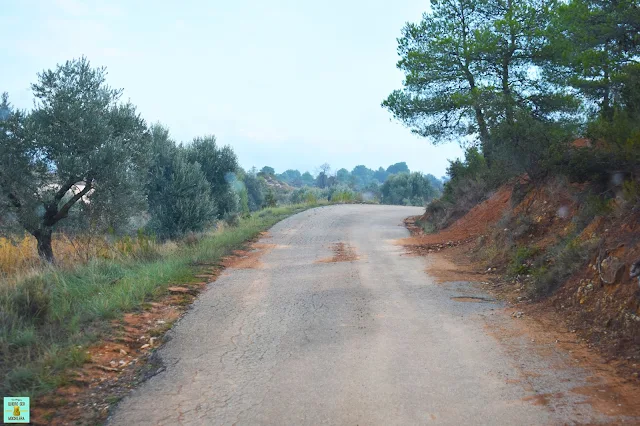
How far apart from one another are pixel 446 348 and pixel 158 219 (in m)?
18.0

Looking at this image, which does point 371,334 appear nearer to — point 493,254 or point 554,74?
point 493,254

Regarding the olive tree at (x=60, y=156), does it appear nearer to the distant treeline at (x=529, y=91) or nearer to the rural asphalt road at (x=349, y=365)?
the rural asphalt road at (x=349, y=365)

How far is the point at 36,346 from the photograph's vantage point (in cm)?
596

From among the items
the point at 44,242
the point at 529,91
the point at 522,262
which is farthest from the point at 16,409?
the point at 529,91

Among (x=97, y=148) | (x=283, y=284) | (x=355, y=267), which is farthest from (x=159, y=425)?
(x=97, y=148)

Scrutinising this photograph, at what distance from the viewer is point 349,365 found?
5.62m

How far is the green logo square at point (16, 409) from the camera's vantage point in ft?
14.6

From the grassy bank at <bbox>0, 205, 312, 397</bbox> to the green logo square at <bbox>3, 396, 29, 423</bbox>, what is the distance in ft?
0.47

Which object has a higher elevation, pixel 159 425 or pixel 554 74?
pixel 554 74

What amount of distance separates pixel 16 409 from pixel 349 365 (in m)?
3.18

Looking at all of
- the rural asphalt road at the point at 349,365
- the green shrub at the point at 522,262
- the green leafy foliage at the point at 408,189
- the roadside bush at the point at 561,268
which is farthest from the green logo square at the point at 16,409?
the green leafy foliage at the point at 408,189

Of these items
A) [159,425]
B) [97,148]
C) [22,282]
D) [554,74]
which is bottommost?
[159,425]

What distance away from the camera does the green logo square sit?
175 inches

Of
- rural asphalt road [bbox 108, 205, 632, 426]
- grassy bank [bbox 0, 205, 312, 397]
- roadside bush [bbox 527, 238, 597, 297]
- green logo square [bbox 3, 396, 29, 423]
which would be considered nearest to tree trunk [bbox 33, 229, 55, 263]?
grassy bank [bbox 0, 205, 312, 397]
